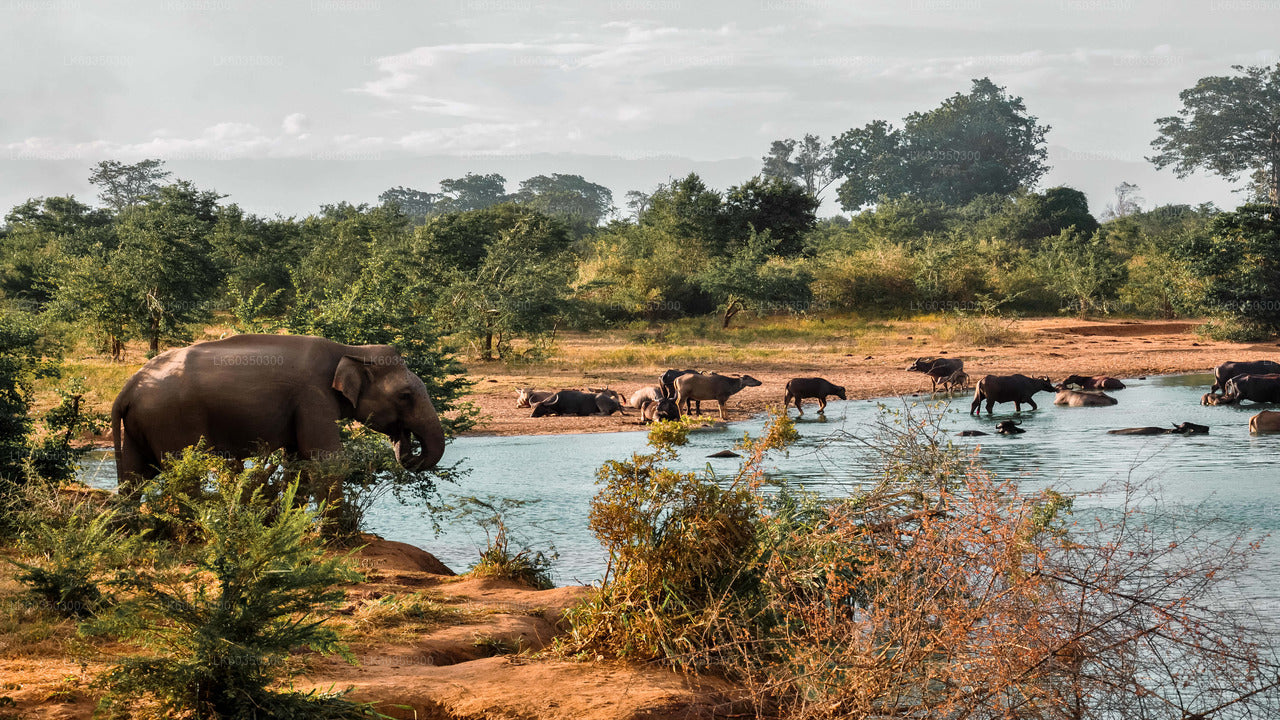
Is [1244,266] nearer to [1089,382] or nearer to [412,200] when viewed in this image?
[1089,382]

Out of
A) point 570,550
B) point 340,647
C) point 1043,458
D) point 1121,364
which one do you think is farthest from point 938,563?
point 1121,364

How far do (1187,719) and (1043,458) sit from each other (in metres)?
11.4

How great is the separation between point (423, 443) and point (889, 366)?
64.7ft

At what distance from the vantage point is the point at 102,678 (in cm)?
489

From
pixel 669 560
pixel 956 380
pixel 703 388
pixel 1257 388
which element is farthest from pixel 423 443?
pixel 1257 388

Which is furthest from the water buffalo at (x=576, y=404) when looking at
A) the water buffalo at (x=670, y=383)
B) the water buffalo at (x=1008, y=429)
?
the water buffalo at (x=1008, y=429)

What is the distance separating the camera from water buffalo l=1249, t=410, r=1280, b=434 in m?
18.4

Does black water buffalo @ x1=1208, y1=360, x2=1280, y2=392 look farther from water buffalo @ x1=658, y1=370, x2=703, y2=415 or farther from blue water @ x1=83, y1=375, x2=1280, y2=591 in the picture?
water buffalo @ x1=658, y1=370, x2=703, y2=415

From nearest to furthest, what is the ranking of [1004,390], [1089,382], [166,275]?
[1004,390]
[1089,382]
[166,275]

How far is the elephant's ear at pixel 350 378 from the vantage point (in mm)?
9500

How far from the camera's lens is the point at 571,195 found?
10300cm

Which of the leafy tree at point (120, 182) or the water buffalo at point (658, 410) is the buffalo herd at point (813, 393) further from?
the leafy tree at point (120, 182)

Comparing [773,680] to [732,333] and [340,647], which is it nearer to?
[340,647]

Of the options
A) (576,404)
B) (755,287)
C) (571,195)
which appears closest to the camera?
(576,404)
